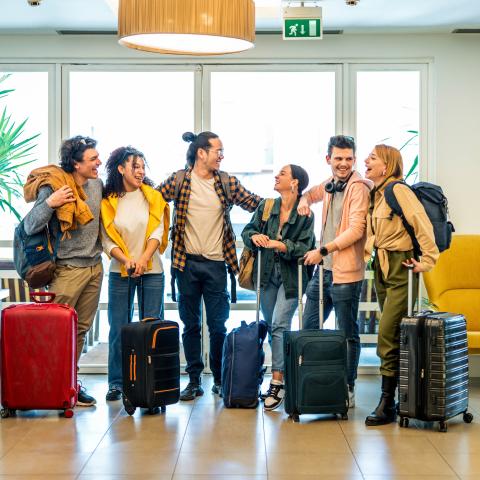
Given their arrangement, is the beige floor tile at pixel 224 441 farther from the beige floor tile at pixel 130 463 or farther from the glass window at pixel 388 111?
the glass window at pixel 388 111

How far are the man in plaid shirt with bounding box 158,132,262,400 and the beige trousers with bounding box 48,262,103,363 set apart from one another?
52 cm

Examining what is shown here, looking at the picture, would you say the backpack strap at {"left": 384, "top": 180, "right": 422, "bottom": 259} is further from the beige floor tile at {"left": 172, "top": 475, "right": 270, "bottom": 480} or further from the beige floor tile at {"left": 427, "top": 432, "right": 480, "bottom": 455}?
the beige floor tile at {"left": 172, "top": 475, "right": 270, "bottom": 480}

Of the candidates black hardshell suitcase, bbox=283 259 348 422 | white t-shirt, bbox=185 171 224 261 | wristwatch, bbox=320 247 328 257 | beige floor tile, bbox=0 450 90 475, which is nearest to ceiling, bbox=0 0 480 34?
white t-shirt, bbox=185 171 224 261

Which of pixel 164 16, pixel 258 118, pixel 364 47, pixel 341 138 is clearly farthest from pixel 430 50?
pixel 164 16

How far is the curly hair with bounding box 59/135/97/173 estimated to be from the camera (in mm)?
5109

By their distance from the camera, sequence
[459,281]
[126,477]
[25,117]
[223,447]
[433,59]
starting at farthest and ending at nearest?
[25,117] → [433,59] → [459,281] → [223,447] → [126,477]

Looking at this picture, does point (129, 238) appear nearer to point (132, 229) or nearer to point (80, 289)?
point (132, 229)

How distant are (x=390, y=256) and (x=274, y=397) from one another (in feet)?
3.65

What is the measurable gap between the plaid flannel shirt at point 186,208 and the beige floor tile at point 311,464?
1.65 metres

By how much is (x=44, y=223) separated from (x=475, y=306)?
3.00 metres

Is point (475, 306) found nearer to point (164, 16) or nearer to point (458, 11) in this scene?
point (458, 11)

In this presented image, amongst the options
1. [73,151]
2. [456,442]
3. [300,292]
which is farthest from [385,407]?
[73,151]

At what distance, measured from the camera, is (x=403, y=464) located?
3.94m

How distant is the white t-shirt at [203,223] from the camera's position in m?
5.39
